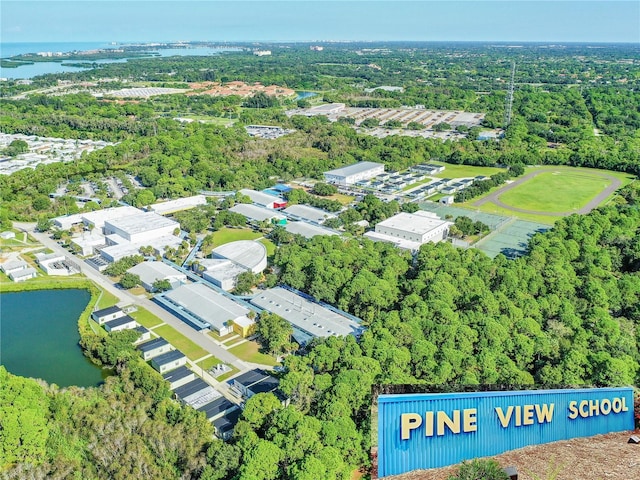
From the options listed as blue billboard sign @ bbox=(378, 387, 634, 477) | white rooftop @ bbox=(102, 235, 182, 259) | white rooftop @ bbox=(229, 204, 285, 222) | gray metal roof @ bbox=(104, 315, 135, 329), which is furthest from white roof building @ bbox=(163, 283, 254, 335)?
blue billboard sign @ bbox=(378, 387, 634, 477)

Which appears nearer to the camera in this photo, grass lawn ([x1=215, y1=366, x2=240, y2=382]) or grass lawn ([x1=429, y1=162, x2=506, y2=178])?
grass lawn ([x1=215, y1=366, x2=240, y2=382])

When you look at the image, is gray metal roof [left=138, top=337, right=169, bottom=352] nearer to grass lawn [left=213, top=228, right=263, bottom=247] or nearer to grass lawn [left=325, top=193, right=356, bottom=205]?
grass lawn [left=213, top=228, right=263, bottom=247]

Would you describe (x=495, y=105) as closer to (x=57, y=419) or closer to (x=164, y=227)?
(x=164, y=227)

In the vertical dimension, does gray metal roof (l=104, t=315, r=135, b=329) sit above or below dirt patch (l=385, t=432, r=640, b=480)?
below

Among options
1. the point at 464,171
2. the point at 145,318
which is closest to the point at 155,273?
the point at 145,318

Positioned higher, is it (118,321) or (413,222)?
(413,222)

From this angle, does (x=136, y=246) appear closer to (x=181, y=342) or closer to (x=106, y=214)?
(x=106, y=214)

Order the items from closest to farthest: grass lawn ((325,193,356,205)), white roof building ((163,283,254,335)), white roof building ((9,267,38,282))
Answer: white roof building ((163,283,254,335)), white roof building ((9,267,38,282)), grass lawn ((325,193,356,205))

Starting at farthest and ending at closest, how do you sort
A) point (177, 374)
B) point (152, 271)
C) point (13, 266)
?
point (13, 266) → point (152, 271) → point (177, 374)
